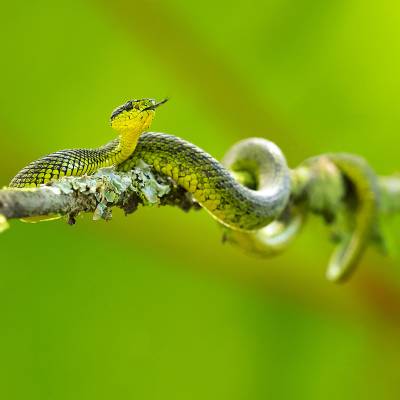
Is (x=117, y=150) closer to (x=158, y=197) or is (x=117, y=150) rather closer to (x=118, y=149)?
(x=118, y=149)

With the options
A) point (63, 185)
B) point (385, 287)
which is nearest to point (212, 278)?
point (385, 287)

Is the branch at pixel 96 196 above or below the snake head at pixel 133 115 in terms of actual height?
below

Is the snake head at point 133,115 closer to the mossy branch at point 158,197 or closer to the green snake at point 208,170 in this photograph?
the green snake at point 208,170

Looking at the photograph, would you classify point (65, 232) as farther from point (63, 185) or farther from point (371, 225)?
point (371, 225)

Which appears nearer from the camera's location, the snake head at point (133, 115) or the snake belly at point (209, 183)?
the snake head at point (133, 115)

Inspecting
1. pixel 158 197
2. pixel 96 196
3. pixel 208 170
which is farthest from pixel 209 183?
pixel 96 196

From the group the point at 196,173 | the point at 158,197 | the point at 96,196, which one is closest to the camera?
the point at 96,196

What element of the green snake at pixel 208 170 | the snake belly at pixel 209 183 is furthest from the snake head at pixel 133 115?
the snake belly at pixel 209 183

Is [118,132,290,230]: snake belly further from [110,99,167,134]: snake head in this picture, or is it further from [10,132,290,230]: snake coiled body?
[110,99,167,134]: snake head

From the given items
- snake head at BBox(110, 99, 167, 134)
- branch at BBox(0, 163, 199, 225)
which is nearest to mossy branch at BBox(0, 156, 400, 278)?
branch at BBox(0, 163, 199, 225)
